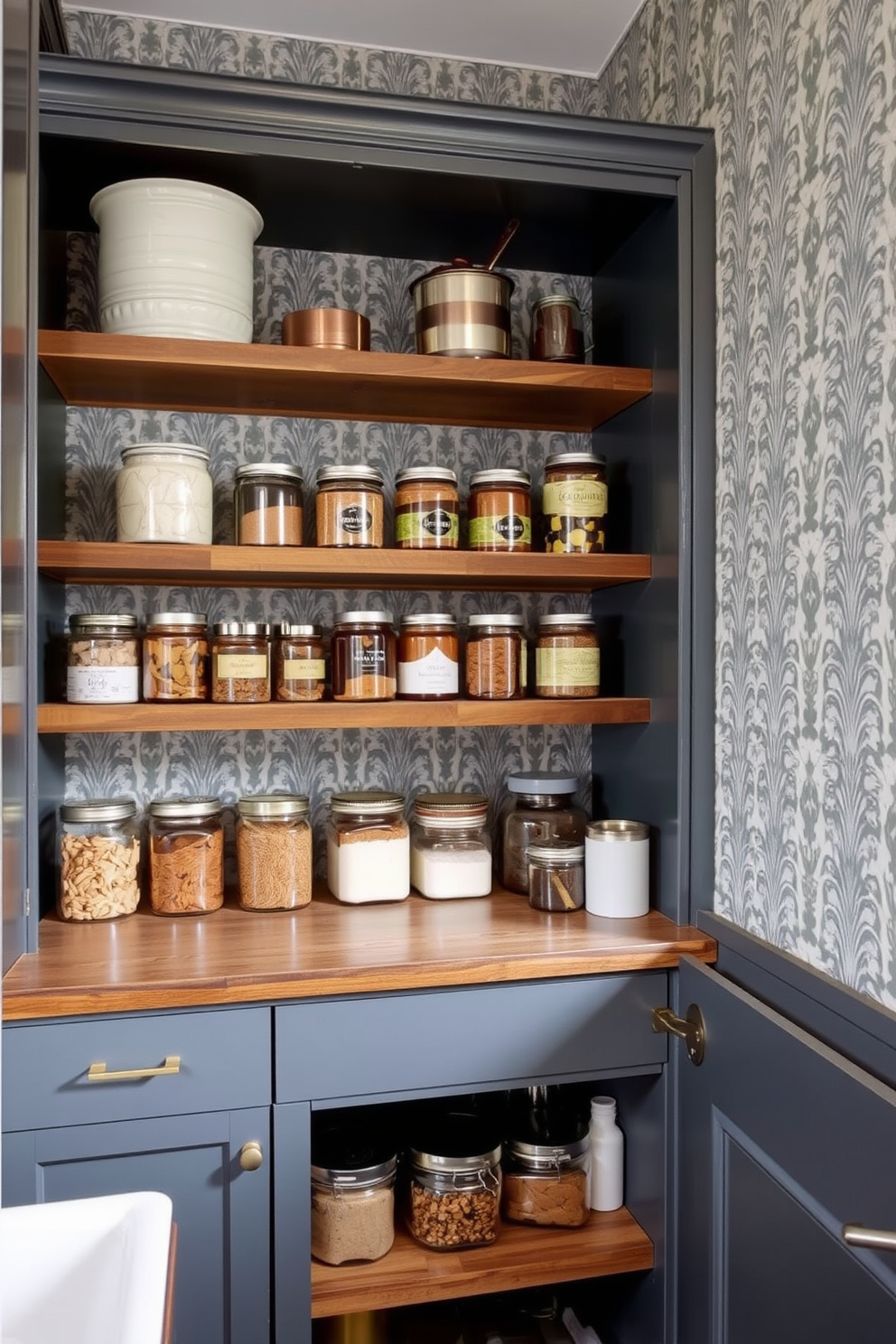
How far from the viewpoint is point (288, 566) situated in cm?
155

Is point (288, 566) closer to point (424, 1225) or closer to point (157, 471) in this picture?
point (157, 471)

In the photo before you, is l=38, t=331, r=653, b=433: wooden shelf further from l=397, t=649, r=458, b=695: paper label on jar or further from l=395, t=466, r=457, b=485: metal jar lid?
l=397, t=649, r=458, b=695: paper label on jar

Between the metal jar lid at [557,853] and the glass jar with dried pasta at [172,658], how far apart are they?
625 mm

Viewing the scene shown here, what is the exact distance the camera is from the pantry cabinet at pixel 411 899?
4.31 feet

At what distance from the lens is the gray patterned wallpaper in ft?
3.72

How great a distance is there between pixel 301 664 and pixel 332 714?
0.12m

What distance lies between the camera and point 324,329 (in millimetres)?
1613

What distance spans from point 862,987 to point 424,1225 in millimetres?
817

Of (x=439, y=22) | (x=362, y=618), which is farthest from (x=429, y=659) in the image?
(x=439, y=22)

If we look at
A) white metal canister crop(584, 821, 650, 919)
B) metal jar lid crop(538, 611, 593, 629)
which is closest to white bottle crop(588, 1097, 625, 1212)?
white metal canister crop(584, 821, 650, 919)

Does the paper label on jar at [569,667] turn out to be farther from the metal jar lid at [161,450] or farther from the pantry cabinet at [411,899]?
the metal jar lid at [161,450]

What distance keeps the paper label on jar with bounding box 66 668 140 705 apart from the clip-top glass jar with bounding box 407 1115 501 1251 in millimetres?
868

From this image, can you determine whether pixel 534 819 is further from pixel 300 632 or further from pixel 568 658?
pixel 300 632

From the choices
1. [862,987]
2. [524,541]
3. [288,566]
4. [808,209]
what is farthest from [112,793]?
[808,209]
